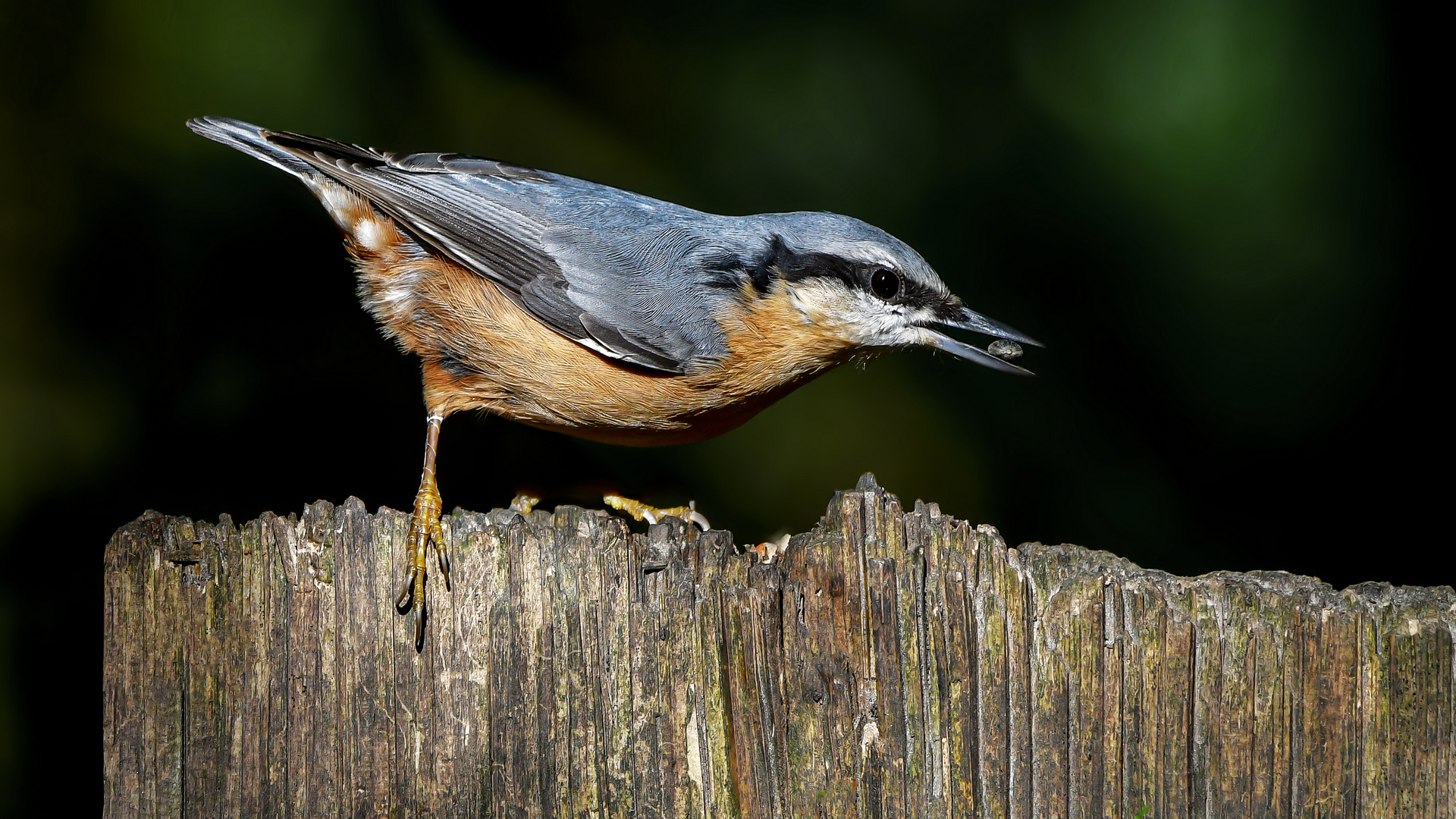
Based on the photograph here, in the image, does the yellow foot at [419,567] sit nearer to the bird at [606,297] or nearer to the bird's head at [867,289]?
the bird at [606,297]

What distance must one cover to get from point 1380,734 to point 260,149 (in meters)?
2.61

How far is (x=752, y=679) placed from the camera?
1.40 m

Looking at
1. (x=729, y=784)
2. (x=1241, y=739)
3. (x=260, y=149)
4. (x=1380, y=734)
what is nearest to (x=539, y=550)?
(x=729, y=784)

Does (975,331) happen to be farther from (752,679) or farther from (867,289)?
(752,679)

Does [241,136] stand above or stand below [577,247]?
above

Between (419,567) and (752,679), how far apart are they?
1.95 ft

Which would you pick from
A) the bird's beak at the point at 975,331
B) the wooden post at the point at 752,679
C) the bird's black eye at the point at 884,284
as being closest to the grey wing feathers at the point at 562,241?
the bird's black eye at the point at 884,284

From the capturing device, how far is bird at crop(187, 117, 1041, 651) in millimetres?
2549

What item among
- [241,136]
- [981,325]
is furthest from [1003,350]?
[241,136]

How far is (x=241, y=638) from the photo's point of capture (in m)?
1.50

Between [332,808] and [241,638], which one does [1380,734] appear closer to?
[332,808]

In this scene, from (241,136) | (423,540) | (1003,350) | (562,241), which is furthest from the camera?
(562,241)

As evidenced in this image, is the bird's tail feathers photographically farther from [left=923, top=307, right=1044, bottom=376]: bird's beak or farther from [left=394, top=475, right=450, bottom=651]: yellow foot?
[left=923, top=307, right=1044, bottom=376]: bird's beak

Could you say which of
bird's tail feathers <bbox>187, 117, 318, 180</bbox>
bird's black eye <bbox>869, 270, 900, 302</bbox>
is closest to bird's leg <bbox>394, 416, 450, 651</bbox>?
bird's tail feathers <bbox>187, 117, 318, 180</bbox>
